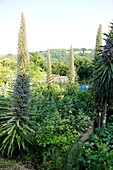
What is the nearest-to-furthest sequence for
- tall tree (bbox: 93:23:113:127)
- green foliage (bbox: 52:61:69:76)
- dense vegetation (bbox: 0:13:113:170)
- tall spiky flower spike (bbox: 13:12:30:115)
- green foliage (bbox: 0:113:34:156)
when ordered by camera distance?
dense vegetation (bbox: 0:13:113:170) < green foliage (bbox: 0:113:34:156) < tall spiky flower spike (bbox: 13:12:30:115) < tall tree (bbox: 93:23:113:127) < green foliage (bbox: 52:61:69:76)

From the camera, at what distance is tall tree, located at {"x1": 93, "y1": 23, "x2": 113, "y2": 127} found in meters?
4.21

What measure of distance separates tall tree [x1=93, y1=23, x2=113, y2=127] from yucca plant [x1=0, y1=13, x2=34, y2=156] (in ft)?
6.19

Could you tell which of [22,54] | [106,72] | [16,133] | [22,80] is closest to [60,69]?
[106,72]

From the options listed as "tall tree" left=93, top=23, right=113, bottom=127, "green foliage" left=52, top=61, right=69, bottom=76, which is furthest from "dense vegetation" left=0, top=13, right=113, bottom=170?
"green foliage" left=52, top=61, right=69, bottom=76

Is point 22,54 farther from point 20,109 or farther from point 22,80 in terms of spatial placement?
point 20,109

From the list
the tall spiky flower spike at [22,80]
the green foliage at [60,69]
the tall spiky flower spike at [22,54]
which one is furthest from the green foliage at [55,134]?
the green foliage at [60,69]

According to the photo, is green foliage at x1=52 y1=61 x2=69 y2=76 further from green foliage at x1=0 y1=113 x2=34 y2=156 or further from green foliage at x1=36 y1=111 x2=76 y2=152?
green foliage at x1=0 y1=113 x2=34 y2=156

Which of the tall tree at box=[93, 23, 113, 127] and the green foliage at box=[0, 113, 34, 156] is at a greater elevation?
the tall tree at box=[93, 23, 113, 127]

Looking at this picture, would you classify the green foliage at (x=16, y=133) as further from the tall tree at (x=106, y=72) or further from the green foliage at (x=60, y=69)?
the green foliage at (x=60, y=69)

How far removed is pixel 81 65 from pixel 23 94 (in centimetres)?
2096

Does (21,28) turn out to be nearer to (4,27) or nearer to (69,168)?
(4,27)

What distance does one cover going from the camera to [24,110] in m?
3.35

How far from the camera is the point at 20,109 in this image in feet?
10.7

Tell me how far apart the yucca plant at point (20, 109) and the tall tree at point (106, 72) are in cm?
189
